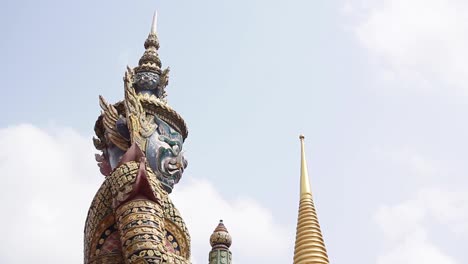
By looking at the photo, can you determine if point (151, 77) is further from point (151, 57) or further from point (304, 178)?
point (304, 178)

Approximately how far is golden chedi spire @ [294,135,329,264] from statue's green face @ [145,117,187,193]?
2563 mm

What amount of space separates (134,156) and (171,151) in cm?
94

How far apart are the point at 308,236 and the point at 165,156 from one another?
10.2 ft

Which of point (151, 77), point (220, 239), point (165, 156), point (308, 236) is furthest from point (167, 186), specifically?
point (308, 236)

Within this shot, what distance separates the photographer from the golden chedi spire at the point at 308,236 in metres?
11.6

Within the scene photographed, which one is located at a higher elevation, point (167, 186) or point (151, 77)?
point (151, 77)

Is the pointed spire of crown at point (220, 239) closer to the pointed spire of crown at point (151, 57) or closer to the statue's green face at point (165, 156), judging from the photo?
the statue's green face at point (165, 156)

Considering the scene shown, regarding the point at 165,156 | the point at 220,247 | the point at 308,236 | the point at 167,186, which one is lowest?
the point at 220,247

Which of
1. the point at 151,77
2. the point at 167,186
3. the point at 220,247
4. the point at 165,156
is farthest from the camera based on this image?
the point at 151,77

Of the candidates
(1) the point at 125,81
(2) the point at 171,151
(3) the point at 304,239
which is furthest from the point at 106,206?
(3) the point at 304,239

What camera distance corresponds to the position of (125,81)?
34.0ft

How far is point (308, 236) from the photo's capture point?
471 inches

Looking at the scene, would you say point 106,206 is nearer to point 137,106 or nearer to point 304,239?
point 137,106

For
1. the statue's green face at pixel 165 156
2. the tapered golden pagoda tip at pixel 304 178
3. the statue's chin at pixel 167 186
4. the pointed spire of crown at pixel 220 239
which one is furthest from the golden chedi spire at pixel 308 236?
the statue's chin at pixel 167 186
